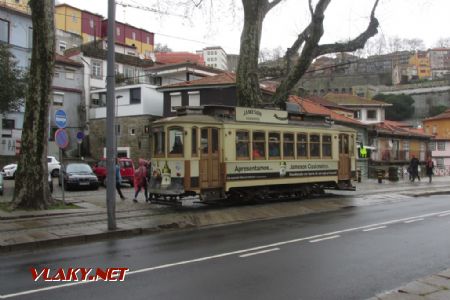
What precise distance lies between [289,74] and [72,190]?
12.3 meters

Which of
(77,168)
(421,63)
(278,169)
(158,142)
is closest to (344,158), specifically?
(278,169)

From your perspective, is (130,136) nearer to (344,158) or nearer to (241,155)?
(344,158)

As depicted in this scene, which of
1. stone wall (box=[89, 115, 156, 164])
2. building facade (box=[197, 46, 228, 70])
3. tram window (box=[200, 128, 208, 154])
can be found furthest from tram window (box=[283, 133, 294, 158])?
building facade (box=[197, 46, 228, 70])

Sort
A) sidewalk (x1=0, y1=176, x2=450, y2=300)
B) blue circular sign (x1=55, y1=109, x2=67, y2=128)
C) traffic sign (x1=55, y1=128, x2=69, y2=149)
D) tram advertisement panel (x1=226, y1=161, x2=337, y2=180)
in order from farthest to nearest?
1. tram advertisement panel (x1=226, y1=161, x2=337, y2=180)
2. traffic sign (x1=55, y1=128, x2=69, y2=149)
3. blue circular sign (x1=55, y1=109, x2=67, y2=128)
4. sidewalk (x1=0, y1=176, x2=450, y2=300)

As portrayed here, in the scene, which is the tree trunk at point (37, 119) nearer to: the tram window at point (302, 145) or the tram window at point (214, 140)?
the tram window at point (214, 140)

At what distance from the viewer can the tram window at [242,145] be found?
57.4 ft

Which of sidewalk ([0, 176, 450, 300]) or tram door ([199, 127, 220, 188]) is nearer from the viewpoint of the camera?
sidewalk ([0, 176, 450, 300])

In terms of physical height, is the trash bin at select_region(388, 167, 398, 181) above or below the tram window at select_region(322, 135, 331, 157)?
below

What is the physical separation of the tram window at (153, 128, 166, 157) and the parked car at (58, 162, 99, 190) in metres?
9.56

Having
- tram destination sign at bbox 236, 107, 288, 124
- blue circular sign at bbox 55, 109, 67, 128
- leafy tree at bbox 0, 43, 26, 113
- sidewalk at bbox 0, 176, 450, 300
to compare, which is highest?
leafy tree at bbox 0, 43, 26, 113

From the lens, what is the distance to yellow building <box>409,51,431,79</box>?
12669 centimetres

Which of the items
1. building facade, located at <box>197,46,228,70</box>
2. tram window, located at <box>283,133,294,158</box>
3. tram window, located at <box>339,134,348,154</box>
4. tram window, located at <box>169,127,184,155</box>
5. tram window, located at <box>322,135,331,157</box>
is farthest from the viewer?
building facade, located at <box>197,46,228,70</box>

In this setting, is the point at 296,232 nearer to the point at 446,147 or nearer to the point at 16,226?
the point at 16,226

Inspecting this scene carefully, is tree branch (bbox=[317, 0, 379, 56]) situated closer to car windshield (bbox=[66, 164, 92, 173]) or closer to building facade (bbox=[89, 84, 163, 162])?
car windshield (bbox=[66, 164, 92, 173])
